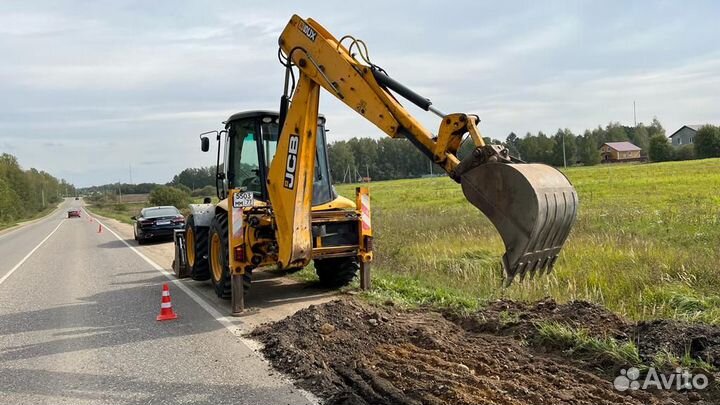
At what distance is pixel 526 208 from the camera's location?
4.43 meters

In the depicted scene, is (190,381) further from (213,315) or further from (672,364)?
(672,364)

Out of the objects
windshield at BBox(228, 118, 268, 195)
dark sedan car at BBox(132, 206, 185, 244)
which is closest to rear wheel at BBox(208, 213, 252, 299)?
windshield at BBox(228, 118, 268, 195)

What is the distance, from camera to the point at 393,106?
19.8 feet

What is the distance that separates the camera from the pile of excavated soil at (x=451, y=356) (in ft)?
13.3

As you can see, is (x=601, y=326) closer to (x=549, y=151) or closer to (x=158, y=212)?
(x=158, y=212)

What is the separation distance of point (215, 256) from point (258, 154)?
192 centimetres

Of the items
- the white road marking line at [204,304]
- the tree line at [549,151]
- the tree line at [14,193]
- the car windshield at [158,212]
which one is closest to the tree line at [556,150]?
the tree line at [549,151]

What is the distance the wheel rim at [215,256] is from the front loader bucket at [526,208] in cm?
545

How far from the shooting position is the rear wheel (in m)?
8.27

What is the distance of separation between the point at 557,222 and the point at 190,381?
11.9 feet

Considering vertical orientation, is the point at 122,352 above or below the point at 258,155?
below

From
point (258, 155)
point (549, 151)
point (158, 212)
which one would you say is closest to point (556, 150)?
point (549, 151)

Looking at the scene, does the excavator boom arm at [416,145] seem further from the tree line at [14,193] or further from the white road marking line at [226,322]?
the tree line at [14,193]

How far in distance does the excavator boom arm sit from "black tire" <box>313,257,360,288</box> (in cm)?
147
